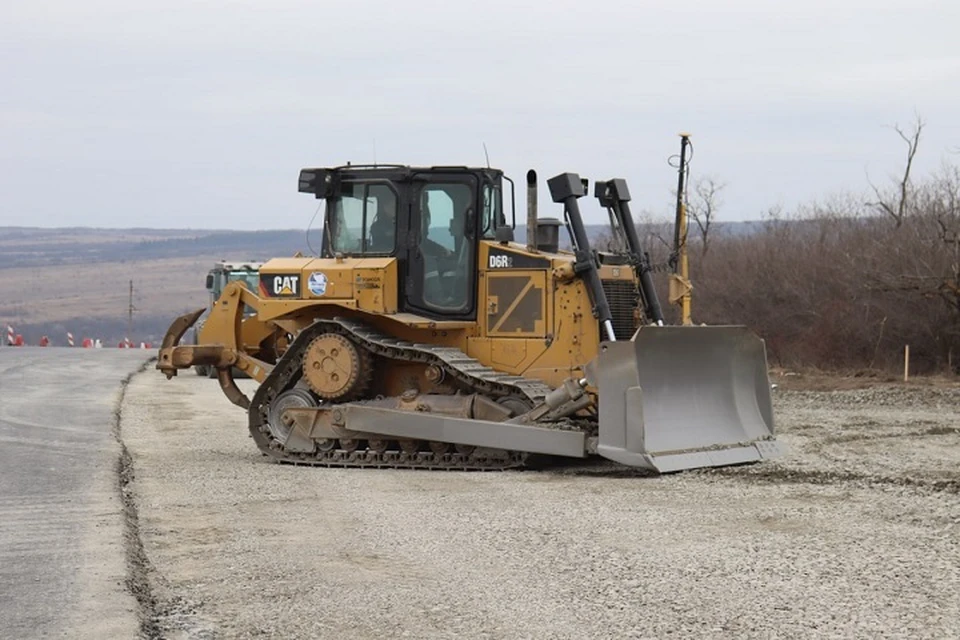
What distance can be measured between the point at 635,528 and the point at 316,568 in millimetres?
2452

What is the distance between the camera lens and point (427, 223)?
15.2 m

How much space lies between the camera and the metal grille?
14875 mm

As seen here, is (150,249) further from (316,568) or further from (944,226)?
(316,568)

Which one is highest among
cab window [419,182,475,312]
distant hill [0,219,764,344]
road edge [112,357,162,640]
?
cab window [419,182,475,312]

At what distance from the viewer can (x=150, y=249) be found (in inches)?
7835

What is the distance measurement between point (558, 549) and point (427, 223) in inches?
242

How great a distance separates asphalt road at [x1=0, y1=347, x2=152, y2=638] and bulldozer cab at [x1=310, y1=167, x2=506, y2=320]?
3.42 metres

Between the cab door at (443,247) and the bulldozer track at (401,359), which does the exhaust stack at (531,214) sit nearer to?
the cab door at (443,247)

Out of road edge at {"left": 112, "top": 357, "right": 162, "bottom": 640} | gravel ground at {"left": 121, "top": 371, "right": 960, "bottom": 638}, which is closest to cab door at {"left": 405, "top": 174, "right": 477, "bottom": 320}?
gravel ground at {"left": 121, "top": 371, "right": 960, "bottom": 638}

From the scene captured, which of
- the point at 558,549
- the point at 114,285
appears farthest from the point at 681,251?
the point at 114,285

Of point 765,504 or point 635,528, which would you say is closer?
point 635,528

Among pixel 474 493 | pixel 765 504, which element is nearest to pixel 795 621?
pixel 765 504

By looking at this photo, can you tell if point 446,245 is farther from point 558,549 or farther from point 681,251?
point 558,549

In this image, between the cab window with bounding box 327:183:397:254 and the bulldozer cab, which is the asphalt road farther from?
the bulldozer cab
